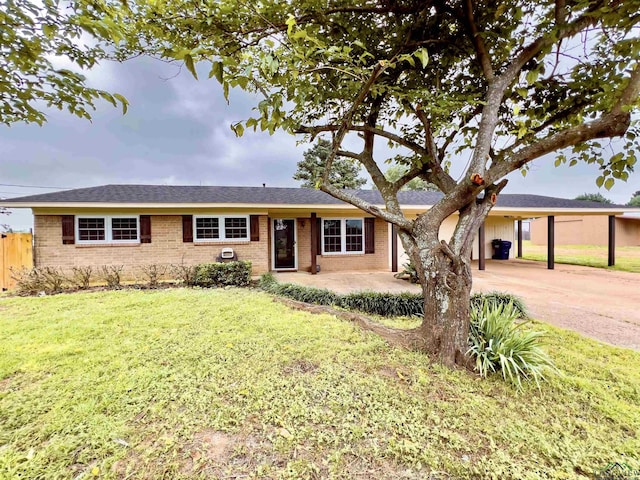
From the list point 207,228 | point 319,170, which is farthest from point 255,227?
point 319,170

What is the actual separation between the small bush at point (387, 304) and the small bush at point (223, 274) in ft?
12.7

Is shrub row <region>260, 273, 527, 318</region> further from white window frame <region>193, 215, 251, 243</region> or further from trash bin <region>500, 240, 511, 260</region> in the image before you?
trash bin <region>500, 240, 511, 260</region>

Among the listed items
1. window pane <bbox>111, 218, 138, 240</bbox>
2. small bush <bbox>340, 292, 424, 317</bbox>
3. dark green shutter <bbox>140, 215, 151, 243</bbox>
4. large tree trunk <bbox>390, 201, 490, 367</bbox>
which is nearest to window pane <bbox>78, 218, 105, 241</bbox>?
window pane <bbox>111, 218, 138, 240</bbox>

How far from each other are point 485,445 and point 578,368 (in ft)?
7.42

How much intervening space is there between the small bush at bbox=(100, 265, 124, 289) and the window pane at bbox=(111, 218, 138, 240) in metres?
0.97

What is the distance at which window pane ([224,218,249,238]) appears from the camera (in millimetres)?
9922

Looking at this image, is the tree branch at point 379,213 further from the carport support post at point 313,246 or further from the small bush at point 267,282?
the carport support post at point 313,246

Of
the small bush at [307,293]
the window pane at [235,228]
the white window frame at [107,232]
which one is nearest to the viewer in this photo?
the small bush at [307,293]

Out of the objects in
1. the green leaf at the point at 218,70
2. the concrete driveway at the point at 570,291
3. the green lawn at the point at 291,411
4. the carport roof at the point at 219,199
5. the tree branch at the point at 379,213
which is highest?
the carport roof at the point at 219,199

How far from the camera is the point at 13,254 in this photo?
8047mm

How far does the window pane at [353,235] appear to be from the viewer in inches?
463

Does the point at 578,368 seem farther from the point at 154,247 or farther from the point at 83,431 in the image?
the point at 154,247

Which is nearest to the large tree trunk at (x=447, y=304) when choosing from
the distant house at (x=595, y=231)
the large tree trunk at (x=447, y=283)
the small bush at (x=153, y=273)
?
the large tree trunk at (x=447, y=283)

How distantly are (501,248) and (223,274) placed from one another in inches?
579
